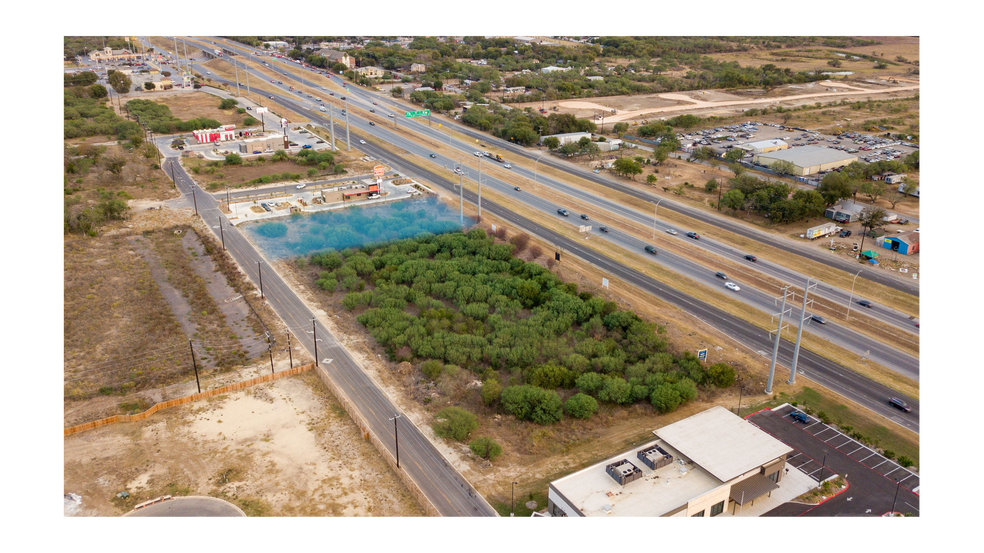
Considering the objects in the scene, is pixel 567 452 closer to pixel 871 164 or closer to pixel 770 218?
pixel 770 218

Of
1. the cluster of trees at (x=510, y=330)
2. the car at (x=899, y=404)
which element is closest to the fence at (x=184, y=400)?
the cluster of trees at (x=510, y=330)

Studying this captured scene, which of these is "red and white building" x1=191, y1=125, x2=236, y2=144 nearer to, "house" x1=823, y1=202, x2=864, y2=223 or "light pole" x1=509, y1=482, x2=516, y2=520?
"house" x1=823, y1=202, x2=864, y2=223

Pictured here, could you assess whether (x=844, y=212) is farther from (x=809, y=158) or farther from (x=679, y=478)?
(x=679, y=478)

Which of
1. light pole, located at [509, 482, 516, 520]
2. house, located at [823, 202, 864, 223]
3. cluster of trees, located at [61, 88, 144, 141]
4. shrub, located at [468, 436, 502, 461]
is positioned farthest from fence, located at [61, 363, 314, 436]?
cluster of trees, located at [61, 88, 144, 141]

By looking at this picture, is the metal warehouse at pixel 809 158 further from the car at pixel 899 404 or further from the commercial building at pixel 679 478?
the commercial building at pixel 679 478

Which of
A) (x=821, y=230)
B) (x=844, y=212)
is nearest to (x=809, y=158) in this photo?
(x=844, y=212)
